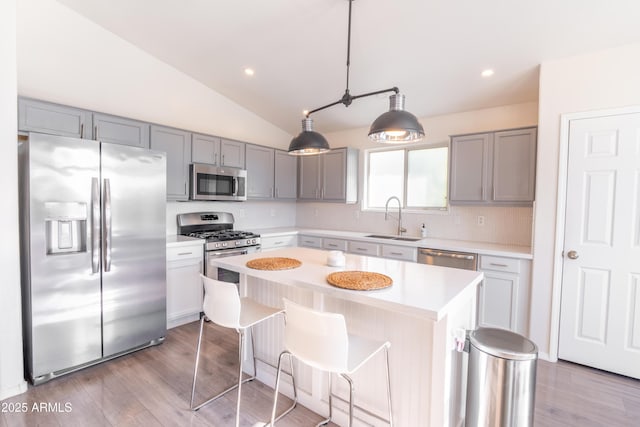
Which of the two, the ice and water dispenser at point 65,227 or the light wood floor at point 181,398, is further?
the ice and water dispenser at point 65,227

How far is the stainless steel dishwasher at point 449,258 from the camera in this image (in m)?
3.05

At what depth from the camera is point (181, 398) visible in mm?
2072

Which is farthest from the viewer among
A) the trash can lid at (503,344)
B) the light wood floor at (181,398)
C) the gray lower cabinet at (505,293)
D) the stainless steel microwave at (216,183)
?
the stainless steel microwave at (216,183)

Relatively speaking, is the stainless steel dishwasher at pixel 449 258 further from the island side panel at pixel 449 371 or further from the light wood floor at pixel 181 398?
the island side panel at pixel 449 371

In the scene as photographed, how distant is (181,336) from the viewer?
3.02 metres

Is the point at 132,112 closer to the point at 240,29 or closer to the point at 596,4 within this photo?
the point at 240,29

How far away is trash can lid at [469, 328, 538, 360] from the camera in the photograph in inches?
59.2

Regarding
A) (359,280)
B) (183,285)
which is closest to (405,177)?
(359,280)

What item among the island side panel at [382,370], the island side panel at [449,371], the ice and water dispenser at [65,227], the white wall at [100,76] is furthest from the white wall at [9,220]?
the island side panel at [449,371]

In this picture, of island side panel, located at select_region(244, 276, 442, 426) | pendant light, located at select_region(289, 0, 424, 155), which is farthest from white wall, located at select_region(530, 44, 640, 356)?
island side panel, located at select_region(244, 276, 442, 426)

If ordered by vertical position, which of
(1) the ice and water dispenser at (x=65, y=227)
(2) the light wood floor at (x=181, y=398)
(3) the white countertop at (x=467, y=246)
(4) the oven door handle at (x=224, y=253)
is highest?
(1) the ice and water dispenser at (x=65, y=227)

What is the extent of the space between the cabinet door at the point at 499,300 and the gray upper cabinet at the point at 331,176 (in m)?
2.15

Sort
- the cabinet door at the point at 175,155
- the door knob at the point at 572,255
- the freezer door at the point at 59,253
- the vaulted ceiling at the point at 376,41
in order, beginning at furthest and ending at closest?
the cabinet door at the point at 175,155, the door knob at the point at 572,255, the vaulted ceiling at the point at 376,41, the freezer door at the point at 59,253

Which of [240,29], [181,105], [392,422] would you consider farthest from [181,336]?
[240,29]
